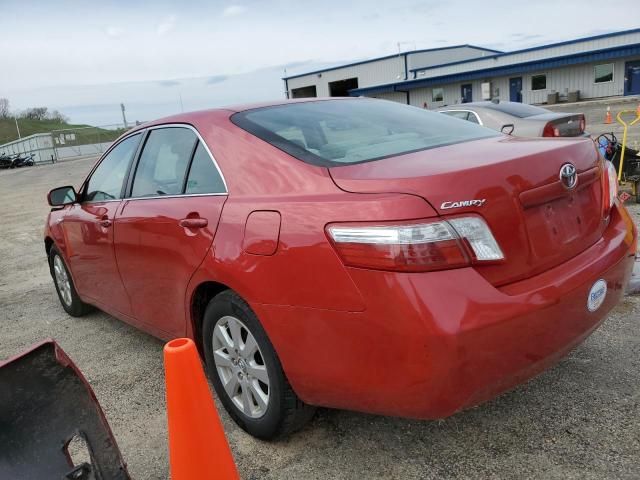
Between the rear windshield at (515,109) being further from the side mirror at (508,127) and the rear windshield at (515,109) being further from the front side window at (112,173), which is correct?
the front side window at (112,173)

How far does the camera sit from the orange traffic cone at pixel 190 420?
207 cm

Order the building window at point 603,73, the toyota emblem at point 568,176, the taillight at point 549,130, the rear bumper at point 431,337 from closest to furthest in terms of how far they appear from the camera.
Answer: the rear bumper at point 431,337
the toyota emblem at point 568,176
the taillight at point 549,130
the building window at point 603,73

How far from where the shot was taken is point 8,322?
5.17m

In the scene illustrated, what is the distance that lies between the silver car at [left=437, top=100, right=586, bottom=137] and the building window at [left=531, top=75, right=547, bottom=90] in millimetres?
35324

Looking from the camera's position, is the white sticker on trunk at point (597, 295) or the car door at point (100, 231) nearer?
the white sticker on trunk at point (597, 295)

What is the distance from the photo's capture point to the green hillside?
5384cm

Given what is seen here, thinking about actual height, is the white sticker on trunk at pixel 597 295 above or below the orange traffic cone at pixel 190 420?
above

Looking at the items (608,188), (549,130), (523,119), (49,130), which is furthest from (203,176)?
(49,130)

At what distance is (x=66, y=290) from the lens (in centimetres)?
500

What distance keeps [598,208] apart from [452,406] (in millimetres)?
1203

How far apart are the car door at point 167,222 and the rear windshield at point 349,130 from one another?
1.23ft

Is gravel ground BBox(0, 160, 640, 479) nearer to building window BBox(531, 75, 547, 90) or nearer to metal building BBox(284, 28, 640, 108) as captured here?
metal building BBox(284, 28, 640, 108)

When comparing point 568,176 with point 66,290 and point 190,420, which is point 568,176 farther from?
point 66,290

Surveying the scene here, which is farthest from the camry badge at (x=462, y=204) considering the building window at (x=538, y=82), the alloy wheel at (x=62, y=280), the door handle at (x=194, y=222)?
the building window at (x=538, y=82)
